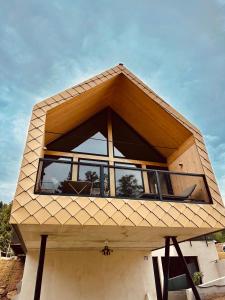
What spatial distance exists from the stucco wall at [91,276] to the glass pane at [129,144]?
10.6 ft

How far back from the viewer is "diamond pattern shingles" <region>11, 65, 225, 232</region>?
3.88m

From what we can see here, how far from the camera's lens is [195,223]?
4.65 m

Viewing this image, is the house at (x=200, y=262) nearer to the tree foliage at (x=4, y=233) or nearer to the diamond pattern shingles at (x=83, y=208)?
the diamond pattern shingles at (x=83, y=208)

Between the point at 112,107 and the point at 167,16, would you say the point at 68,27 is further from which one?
the point at 112,107

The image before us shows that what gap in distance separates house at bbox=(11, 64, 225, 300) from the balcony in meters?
0.03

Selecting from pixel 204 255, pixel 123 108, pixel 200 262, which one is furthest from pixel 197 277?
pixel 123 108

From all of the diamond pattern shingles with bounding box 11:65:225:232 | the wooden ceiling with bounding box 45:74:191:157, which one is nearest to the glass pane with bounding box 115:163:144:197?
the diamond pattern shingles with bounding box 11:65:225:232

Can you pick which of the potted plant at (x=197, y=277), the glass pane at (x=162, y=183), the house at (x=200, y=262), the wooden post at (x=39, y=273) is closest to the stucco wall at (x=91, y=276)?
the wooden post at (x=39, y=273)

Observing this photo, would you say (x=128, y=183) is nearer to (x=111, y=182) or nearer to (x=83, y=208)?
(x=111, y=182)

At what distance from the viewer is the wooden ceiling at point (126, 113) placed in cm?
617

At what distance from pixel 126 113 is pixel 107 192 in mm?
3192

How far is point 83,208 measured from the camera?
4098mm

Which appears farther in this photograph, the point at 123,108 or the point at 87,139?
the point at 123,108

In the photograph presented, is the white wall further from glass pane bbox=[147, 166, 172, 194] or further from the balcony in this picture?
the balcony
